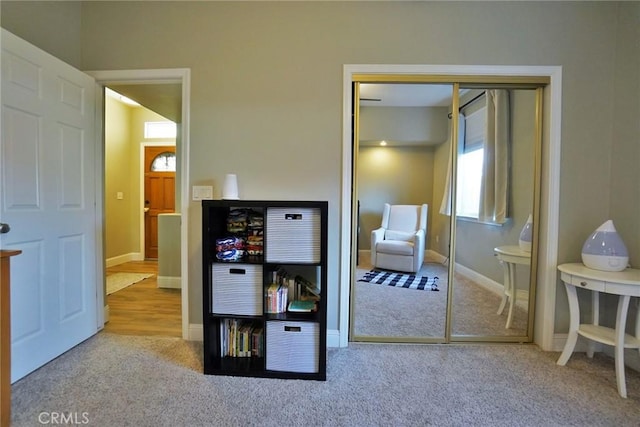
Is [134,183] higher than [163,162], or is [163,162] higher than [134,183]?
[163,162]

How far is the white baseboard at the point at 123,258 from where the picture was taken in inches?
182

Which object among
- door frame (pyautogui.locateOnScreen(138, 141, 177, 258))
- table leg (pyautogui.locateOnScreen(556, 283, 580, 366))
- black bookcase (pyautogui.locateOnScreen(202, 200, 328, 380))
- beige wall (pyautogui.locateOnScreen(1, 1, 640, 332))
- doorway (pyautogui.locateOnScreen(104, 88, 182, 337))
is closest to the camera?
black bookcase (pyautogui.locateOnScreen(202, 200, 328, 380))

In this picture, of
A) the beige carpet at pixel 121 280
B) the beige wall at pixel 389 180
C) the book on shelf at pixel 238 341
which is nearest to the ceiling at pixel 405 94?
the beige wall at pixel 389 180

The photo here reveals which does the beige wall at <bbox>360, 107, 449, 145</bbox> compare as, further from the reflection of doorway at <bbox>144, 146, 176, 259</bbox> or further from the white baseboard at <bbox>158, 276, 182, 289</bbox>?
the reflection of doorway at <bbox>144, 146, 176, 259</bbox>

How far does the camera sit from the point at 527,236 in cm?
226

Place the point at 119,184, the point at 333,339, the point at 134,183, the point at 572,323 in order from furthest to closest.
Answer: the point at 134,183, the point at 119,184, the point at 333,339, the point at 572,323

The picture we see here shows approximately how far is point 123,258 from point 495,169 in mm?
5606

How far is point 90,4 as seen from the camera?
219 centimetres

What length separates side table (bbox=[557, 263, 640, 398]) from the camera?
1654 mm

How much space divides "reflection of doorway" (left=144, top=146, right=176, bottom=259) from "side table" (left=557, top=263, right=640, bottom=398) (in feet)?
18.2

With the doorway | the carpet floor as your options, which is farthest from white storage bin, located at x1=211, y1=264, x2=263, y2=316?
the doorway

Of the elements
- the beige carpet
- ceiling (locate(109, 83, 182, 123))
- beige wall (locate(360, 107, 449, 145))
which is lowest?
the beige carpet

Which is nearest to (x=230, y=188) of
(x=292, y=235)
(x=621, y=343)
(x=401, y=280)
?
(x=292, y=235)

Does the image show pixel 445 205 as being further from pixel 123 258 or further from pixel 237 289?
pixel 123 258
